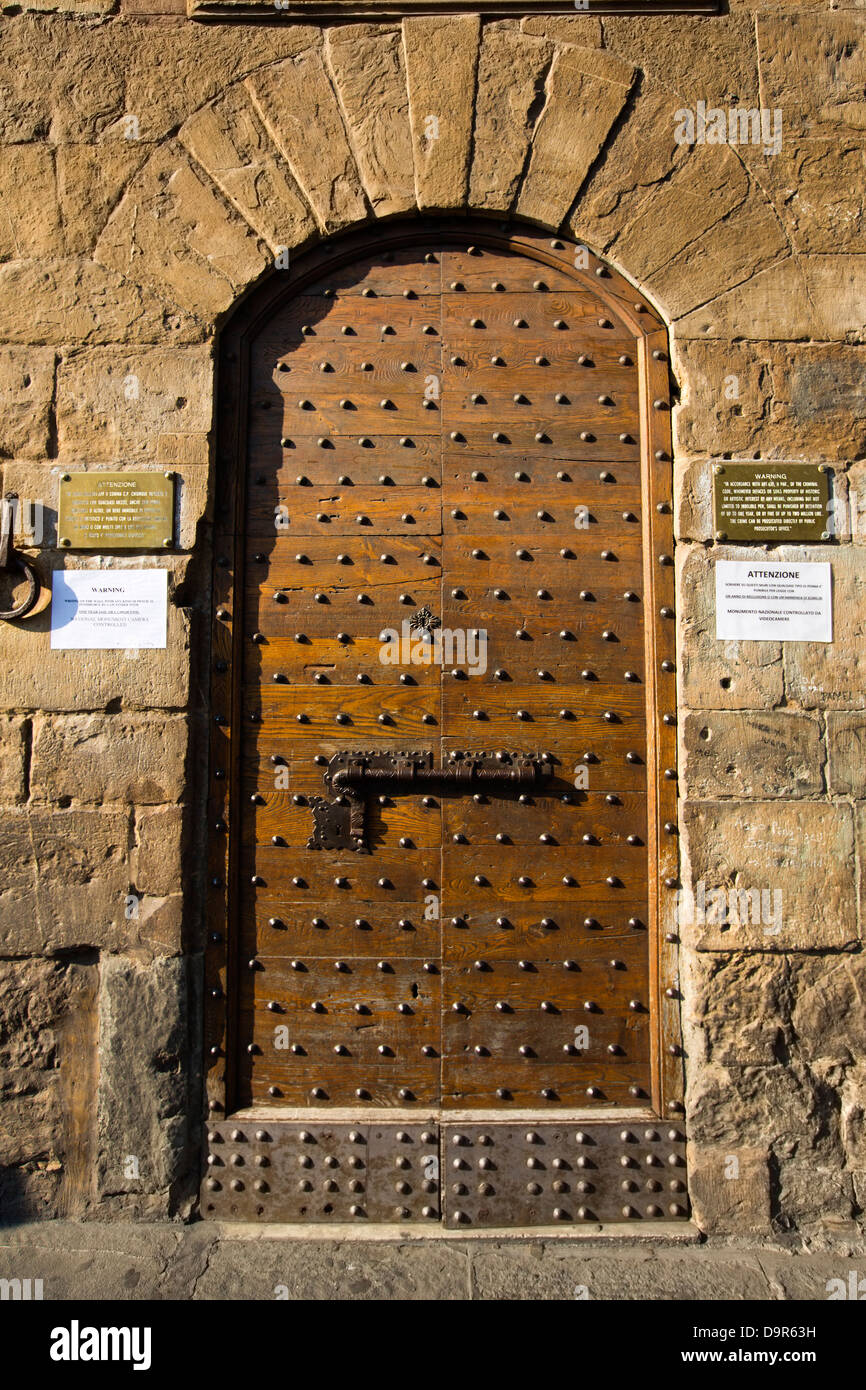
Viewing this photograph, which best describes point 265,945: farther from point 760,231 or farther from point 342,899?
point 760,231

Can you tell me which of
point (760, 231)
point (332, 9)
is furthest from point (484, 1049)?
point (332, 9)

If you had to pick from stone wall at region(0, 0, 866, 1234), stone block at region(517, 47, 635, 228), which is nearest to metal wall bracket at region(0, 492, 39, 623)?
stone wall at region(0, 0, 866, 1234)

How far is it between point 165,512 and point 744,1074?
2644mm

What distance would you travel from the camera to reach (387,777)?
110 inches

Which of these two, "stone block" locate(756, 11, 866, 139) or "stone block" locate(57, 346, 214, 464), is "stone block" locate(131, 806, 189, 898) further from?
"stone block" locate(756, 11, 866, 139)

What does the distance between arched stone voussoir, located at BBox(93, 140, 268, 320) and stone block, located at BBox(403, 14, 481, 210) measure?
65 centimetres

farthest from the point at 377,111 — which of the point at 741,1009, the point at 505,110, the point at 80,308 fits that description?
the point at 741,1009

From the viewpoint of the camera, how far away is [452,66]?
287 cm

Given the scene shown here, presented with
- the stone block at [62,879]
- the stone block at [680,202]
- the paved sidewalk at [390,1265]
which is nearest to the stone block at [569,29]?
the stone block at [680,202]

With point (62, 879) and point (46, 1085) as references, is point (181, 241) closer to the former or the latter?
point (62, 879)

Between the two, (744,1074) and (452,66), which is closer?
(744,1074)

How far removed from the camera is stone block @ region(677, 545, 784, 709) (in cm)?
276

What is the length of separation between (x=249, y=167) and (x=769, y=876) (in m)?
2.99

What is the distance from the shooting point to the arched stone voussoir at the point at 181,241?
286 centimetres
